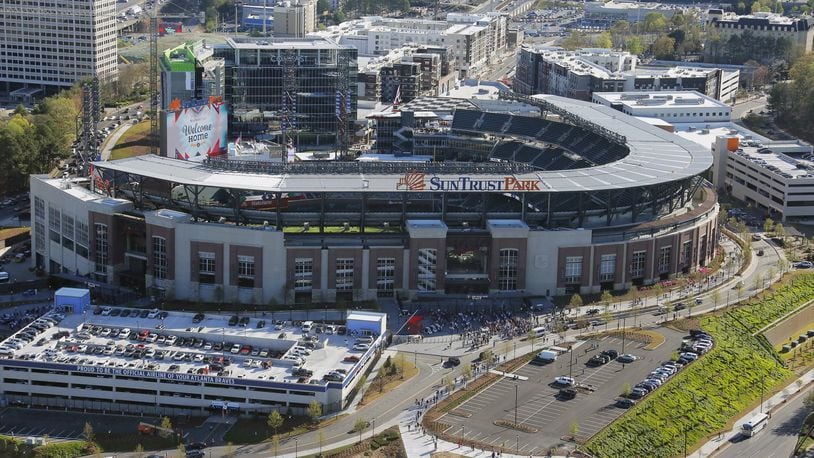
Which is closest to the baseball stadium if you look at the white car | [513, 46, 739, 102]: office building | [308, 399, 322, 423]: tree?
the white car

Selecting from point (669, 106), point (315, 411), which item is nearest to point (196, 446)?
point (315, 411)

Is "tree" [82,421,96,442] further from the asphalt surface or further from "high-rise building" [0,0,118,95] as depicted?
"high-rise building" [0,0,118,95]

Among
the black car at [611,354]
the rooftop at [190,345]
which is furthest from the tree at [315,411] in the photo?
the black car at [611,354]

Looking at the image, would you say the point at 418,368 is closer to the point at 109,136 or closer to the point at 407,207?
the point at 407,207

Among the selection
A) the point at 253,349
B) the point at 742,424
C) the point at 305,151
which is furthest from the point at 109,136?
the point at 742,424

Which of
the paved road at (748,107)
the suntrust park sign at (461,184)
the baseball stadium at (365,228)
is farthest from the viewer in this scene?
the paved road at (748,107)

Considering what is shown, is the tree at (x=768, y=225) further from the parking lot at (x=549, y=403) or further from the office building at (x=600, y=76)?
the office building at (x=600, y=76)

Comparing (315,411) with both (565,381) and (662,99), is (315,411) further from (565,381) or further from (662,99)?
(662,99)
